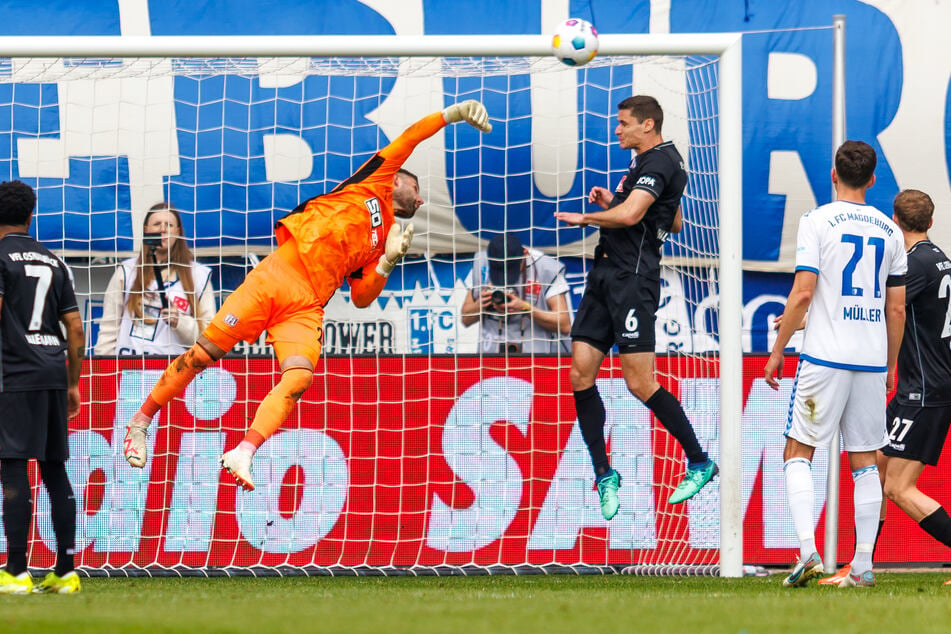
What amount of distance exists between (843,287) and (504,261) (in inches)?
117

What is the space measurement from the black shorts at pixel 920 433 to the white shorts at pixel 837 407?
3.41 ft

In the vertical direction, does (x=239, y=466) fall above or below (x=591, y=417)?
below

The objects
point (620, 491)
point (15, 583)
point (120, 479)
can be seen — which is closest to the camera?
point (15, 583)

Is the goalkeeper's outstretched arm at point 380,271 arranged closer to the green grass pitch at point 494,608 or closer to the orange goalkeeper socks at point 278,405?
the orange goalkeeper socks at point 278,405

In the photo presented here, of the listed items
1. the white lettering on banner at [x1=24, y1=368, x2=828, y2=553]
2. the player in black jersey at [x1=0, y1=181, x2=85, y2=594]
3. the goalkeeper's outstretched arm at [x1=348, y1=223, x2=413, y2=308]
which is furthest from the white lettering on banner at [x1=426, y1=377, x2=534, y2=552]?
the player in black jersey at [x1=0, y1=181, x2=85, y2=594]

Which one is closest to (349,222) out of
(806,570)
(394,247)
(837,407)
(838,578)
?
(394,247)

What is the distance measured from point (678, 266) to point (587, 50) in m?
2.34

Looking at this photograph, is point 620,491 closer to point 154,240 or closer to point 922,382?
point 922,382

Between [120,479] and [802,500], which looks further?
[120,479]

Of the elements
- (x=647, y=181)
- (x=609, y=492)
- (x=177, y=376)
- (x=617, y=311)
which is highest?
(x=647, y=181)

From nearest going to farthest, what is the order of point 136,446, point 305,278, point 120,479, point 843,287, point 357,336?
1. point 843,287
2. point 136,446
3. point 305,278
4. point 120,479
5. point 357,336

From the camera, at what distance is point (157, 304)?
26.7 feet

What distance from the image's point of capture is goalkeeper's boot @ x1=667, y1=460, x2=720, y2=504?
655 cm

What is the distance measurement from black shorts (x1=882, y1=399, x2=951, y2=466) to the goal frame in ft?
2.88
